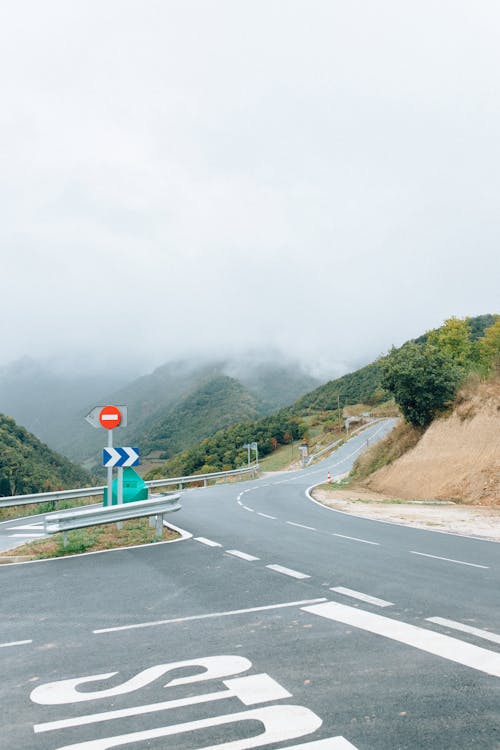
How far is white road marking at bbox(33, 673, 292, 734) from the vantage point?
13.8 ft

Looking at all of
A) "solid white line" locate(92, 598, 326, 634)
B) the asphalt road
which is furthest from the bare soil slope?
"solid white line" locate(92, 598, 326, 634)

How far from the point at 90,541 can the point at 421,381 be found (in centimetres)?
2522

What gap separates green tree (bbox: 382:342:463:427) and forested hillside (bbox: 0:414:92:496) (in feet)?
104

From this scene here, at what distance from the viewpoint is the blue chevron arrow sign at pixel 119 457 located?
1383 centimetres

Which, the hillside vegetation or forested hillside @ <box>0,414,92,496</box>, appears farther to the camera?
forested hillside @ <box>0,414,92,496</box>

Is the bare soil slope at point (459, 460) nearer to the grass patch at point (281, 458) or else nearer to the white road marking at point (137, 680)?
the white road marking at point (137, 680)

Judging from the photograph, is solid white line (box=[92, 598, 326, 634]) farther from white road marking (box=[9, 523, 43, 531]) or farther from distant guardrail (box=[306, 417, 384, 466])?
distant guardrail (box=[306, 417, 384, 466])

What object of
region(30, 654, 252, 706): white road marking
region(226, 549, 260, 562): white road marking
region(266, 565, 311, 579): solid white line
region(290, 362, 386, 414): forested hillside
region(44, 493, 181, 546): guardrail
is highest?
region(290, 362, 386, 414): forested hillside

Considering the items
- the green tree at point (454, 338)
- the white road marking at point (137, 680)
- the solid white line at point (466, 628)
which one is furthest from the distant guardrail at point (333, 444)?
the white road marking at point (137, 680)

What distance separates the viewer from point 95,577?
379 inches

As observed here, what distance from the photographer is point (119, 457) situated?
14086 millimetres

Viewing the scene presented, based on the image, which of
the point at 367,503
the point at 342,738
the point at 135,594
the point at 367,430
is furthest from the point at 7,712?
the point at 367,430

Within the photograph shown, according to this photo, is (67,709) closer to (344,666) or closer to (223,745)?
(223,745)

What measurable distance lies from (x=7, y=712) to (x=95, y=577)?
17.2 feet
